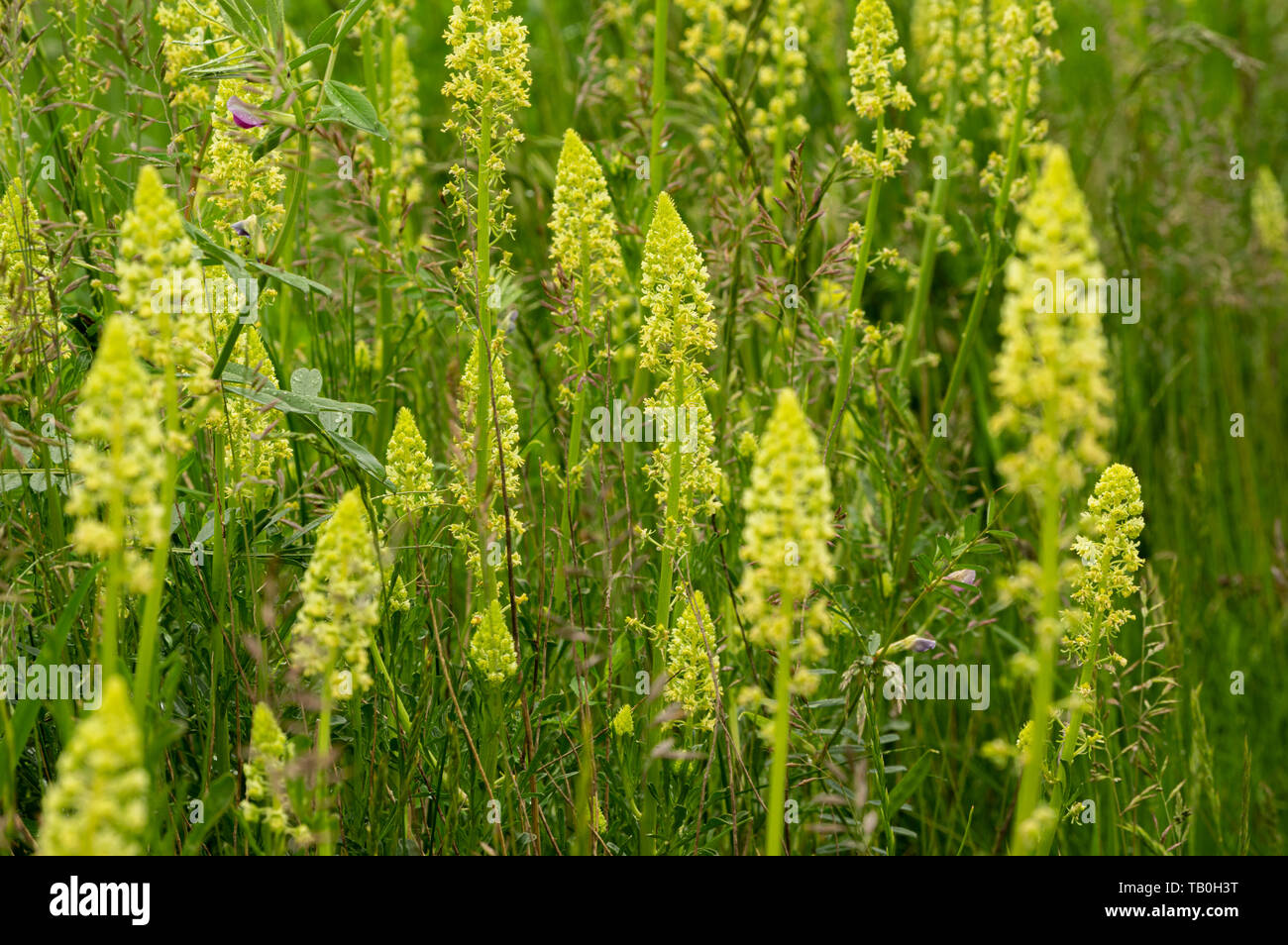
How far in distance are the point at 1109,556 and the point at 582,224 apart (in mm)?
1332

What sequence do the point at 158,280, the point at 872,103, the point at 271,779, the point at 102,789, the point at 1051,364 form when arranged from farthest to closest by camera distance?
1. the point at 872,103
2. the point at 271,779
3. the point at 158,280
4. the point at 1051,364
5. the point at 102,789

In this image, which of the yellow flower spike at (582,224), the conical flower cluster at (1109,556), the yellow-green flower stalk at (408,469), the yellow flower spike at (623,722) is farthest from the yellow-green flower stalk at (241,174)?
the conical flower cluster at (1109,556)

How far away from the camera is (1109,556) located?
241 cm

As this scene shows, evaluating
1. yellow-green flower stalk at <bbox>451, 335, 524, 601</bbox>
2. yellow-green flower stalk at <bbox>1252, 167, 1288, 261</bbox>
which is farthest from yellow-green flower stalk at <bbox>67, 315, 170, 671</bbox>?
yellow-green flower stalk at <bbox>1252, 167, 1288, 261</bbox>

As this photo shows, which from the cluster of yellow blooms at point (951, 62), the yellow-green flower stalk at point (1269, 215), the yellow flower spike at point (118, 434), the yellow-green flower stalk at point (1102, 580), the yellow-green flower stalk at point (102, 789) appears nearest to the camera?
the yellow-green flower stalk at point (102, 789)

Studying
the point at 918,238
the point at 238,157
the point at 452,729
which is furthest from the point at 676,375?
the point at 918,238

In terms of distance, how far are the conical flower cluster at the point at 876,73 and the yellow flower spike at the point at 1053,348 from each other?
62.7 inches

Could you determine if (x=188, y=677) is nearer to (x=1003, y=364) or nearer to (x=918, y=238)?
(x=1003, y=364)

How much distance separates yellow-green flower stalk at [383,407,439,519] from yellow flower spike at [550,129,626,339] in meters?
0.46

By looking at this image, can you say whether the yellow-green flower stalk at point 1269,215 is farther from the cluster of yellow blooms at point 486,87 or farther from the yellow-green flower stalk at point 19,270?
the yellow-green flower stalk at point 19,270

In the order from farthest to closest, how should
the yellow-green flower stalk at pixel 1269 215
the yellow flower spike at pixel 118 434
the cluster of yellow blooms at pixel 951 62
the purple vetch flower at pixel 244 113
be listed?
1. the yellow-green flower stalk at pixel 1269 215
2. the cluster of yellow blooms at pixel 951 62
3. the purple vetch flower at pixel 244 113
4. the yellow flower spike at pixel 118 434

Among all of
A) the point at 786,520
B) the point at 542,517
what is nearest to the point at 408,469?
the point at 542,517

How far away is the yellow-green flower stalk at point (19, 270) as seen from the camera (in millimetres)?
2324

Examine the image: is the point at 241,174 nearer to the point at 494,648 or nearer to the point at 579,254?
the point at 579,254
